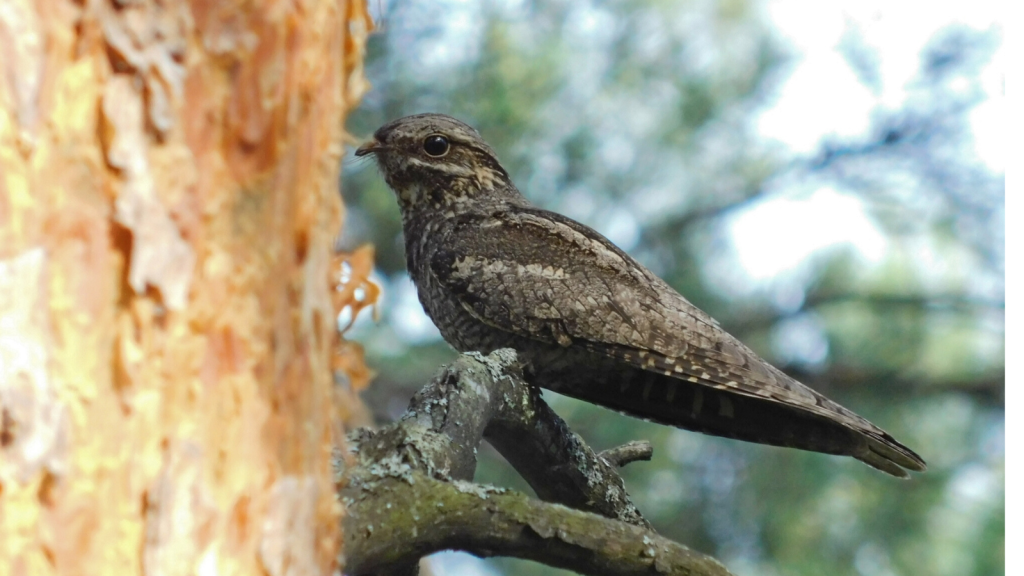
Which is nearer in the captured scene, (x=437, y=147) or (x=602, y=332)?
(x=602, y=332)

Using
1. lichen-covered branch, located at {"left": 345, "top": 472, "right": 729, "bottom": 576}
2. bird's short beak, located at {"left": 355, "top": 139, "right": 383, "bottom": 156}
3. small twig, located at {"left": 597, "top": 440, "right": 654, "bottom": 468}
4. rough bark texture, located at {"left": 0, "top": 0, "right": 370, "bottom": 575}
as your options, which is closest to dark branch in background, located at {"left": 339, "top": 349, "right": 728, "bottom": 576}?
lichen-covered branch, located at {"left": 345, "top": 472, "right": 729, "bottom": 576}

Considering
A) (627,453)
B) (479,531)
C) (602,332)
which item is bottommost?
(479,531)

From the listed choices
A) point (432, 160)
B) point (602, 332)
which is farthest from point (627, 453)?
point (432, 160)

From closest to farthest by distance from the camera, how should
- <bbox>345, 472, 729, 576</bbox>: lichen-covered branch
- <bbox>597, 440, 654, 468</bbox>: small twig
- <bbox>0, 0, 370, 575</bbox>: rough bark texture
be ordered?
<bbox>0, 0, 370, 575</bbox>: rough bark texture < <bbox>345, 472, 729, 576</bbox>: lichen-covered branch < <bbox>597, 440, 654, 468</bbox>: small twig

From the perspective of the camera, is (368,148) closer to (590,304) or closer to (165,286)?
(590,304)

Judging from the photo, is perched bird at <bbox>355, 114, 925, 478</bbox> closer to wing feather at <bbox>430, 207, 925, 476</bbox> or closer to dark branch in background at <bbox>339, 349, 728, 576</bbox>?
wing feather at <bbox>430, 207, 925, 476</bbox>

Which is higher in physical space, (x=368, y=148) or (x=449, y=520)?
(x=368, y=148)
